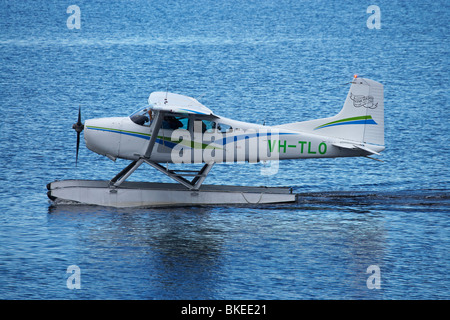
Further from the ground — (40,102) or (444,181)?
(40,102)

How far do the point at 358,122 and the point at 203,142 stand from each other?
451 centimetres

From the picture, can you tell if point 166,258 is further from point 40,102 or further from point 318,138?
point 40,102

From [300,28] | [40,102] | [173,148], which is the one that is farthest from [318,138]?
[300,28]

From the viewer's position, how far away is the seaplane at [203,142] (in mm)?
24016

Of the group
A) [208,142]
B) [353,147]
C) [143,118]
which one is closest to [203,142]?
[208,142]

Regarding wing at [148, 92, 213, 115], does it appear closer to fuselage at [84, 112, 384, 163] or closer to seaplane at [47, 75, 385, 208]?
seaplane at [47, 75, 385, 208]

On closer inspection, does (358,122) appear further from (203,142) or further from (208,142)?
(203,142)

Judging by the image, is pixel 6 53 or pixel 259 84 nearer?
pixel 259 84

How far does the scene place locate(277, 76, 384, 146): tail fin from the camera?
24.3 m

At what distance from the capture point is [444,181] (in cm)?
3014

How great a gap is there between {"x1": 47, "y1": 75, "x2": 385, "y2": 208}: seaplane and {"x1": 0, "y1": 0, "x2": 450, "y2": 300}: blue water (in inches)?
16.8

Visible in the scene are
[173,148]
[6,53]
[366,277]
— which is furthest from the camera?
[6,53]
